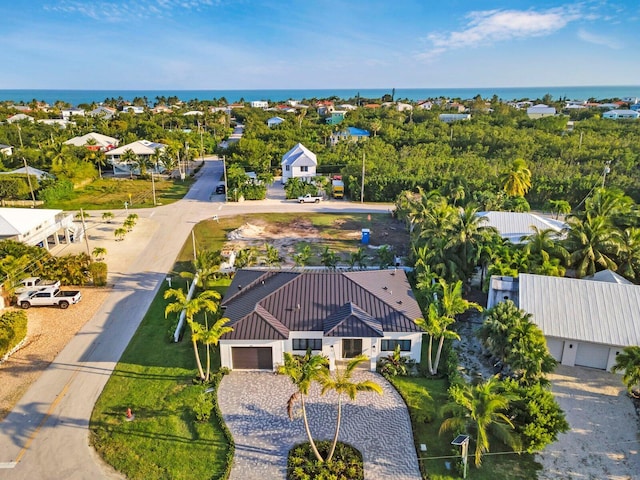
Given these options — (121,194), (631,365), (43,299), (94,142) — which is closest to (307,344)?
(631,365)

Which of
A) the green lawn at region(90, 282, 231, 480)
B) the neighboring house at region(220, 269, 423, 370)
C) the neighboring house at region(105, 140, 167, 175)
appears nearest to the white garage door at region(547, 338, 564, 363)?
the neighboring house at region(220, 269, 423, 370)

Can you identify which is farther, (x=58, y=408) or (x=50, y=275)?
(x=50, y=275)

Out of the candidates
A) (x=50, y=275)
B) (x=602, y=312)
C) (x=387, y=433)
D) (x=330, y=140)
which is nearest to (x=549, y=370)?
(x=602, y=312)

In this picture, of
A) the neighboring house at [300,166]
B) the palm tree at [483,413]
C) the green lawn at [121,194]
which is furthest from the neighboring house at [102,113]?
the palm tree at [483,413]

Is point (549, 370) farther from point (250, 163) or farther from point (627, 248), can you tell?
point (250, 163)

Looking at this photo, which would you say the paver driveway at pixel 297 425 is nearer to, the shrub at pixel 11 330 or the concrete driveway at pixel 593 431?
the concrete driveway at pixel 593 431

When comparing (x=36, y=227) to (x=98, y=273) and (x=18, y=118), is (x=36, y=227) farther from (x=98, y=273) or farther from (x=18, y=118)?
(x=18, y=118)

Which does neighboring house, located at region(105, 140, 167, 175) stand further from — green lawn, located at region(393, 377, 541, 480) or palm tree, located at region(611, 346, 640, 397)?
palm tree, located at region(611, 346, 640, 397)
